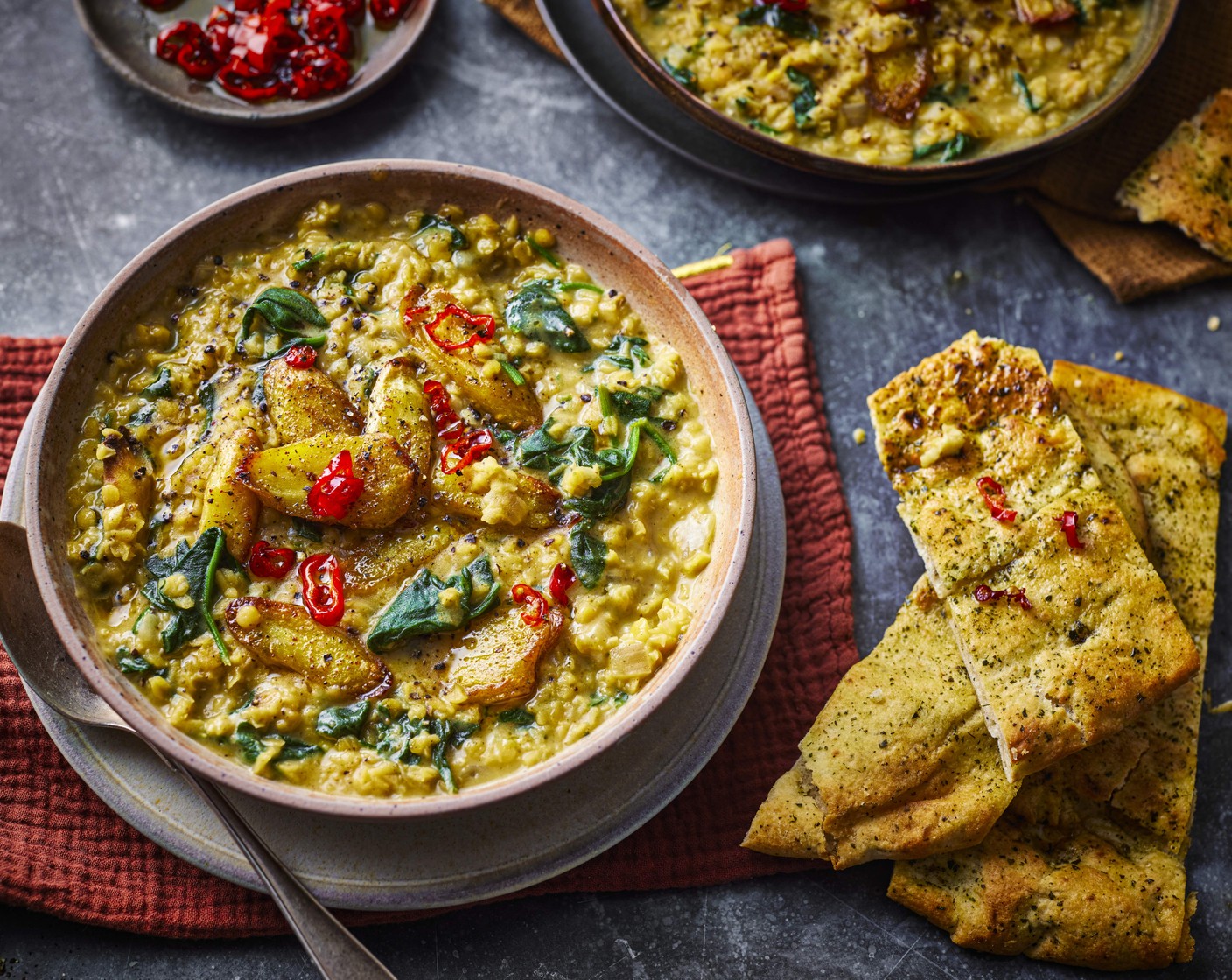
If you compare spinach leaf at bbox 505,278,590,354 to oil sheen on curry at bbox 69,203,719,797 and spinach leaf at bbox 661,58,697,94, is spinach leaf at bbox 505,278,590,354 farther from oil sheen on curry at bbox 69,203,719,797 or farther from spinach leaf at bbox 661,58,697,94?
spinach leaf at bbox 661,58,697,94

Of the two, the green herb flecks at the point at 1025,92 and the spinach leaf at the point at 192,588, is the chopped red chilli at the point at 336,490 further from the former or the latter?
the green herb flecks at the point at 1025,92

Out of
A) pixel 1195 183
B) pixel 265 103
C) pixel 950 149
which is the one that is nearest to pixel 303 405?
pixel 265 103

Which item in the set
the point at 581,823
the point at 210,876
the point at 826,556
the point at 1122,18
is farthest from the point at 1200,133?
the point at 210,876

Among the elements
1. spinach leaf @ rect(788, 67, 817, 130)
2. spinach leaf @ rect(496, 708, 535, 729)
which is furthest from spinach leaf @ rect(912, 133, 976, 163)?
spinach leaf @ rect(496, 708, 535, 729)

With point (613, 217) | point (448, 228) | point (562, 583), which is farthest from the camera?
point (613, 217)

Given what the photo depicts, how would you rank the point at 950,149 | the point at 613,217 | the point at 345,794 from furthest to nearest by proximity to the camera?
the point at 613,217, the point at 950,149, the point at 345,794

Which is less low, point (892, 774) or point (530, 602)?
point (530, 602)

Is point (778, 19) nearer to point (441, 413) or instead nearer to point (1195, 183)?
point (1195, 183)
